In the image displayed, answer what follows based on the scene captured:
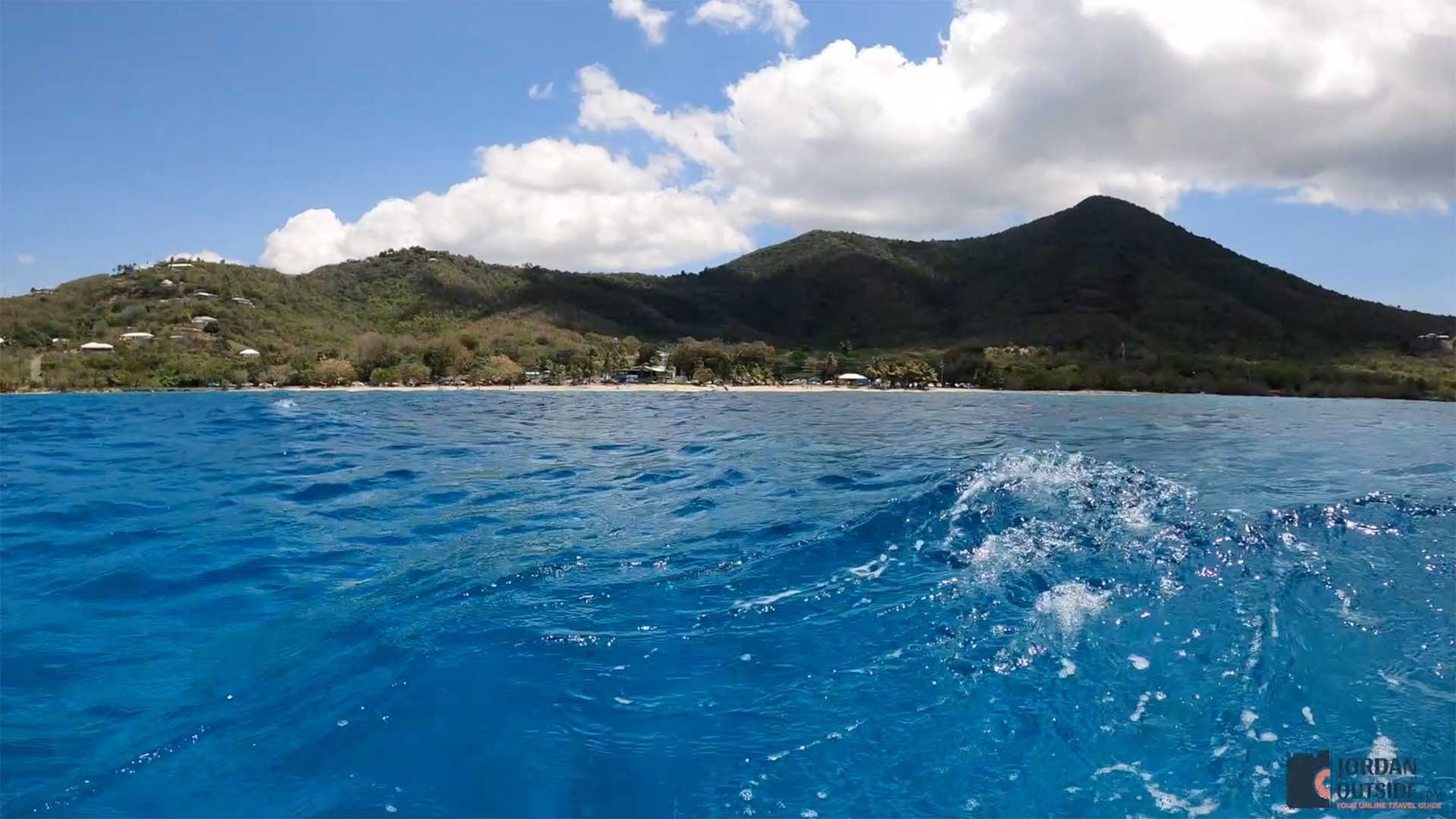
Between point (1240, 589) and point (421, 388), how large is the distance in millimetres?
50258

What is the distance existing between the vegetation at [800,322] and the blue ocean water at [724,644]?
153 feet

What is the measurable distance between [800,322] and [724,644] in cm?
9517

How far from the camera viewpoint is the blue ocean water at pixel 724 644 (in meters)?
3.21

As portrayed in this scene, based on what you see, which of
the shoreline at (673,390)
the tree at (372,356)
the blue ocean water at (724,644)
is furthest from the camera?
the tree at (372,356)

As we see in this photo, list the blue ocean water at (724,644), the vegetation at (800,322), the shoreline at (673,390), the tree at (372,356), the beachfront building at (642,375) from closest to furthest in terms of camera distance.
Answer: the blue ocean water at (724,644)
the shoreline at (673,390)
the vegetation at (800,322)
the tree at (372,356)
the beachfront building at (642,375)

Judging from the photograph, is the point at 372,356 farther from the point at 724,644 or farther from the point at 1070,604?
the point at 1070,604

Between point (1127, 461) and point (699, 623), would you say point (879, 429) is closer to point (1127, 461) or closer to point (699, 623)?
point (1127, 461)

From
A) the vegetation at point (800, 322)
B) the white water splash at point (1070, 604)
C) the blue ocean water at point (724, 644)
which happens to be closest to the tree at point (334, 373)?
the vegetation at point (800, 322)

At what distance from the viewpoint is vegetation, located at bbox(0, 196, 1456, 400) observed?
52125mm

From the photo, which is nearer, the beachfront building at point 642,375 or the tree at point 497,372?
the tree at point 497,372

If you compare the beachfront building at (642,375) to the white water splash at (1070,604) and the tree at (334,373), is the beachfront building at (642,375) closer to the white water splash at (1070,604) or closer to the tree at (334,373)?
the tree at (334,373)

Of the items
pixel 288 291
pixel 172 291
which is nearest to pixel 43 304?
pixel 172 291

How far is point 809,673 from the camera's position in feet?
13.5

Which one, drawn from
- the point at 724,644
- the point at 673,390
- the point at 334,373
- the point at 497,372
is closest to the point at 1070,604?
the point at 724,644
